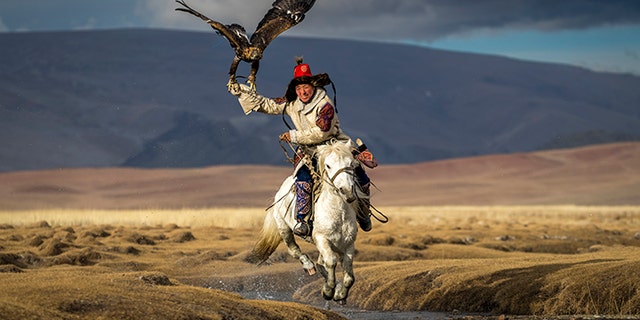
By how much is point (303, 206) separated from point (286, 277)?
7.11m

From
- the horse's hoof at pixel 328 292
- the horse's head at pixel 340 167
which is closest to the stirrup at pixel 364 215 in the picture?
the horse's head at pixel 340 167

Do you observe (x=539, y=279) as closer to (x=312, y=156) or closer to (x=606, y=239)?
(x=312, y=156)

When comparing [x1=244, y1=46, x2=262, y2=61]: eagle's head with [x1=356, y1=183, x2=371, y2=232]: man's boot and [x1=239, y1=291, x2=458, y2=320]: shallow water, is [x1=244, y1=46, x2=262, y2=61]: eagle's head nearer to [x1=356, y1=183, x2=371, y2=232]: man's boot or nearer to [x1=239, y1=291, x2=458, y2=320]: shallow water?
[x1=356, y1=183, x2=371, y2=232]: man's boot

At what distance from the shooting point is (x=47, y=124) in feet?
587

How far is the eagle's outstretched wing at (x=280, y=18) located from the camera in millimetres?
15312

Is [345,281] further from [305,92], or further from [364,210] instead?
[305,92]

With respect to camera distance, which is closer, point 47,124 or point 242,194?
point 242,194

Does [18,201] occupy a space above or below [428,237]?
above

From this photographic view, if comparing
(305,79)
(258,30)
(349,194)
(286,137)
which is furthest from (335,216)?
(258,30)

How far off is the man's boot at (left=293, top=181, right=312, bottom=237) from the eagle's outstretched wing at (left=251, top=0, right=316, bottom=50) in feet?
7.03

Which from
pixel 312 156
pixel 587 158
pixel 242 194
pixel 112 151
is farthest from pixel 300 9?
pixel 112 151

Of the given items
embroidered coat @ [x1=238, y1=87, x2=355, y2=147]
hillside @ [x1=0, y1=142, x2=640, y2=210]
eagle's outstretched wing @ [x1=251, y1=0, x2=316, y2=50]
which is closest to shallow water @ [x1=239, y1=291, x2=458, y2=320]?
embroidered coat @ [x1=238, y1=87, x2=355, y2=147]

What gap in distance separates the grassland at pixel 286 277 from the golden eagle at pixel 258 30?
2862 mm

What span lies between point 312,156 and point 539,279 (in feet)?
13.5
